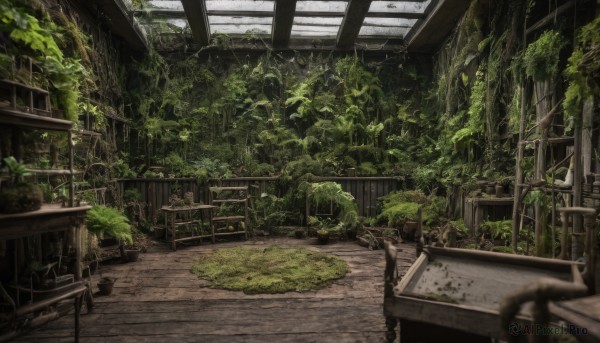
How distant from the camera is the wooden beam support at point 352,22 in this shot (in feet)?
32.8

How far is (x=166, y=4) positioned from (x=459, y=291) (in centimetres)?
1044

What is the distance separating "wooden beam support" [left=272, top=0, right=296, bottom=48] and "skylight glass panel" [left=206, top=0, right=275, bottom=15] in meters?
0.34

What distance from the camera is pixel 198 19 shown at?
10359 mm

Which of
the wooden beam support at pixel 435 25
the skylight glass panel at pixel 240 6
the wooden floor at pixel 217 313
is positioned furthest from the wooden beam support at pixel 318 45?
the wooden floor at pixel 217 313

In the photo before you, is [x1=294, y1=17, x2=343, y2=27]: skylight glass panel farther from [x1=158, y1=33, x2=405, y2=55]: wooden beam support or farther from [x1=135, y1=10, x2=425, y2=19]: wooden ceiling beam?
[x1=158, y1=33, x2=405, y2=55]: wooden beam support

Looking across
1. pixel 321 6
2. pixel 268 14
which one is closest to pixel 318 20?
pixel 321 6

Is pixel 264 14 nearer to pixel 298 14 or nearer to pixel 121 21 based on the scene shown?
pixel 298 14

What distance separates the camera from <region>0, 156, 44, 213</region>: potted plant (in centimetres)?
376

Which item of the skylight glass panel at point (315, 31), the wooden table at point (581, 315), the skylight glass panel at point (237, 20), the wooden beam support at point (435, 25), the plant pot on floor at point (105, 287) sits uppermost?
the skylight glass panel at point (237, 20)

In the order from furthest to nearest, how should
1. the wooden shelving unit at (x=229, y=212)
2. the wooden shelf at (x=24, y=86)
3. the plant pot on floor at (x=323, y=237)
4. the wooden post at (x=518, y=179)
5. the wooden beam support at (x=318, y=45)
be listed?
the wooden beam support at (x=318, y=45), the wooden shelving unit at (x=229, y=212), the plant pot on floor at (x=323, y=237), the wooden post at (x=518, y=179), the wooden shelf at (x=24, y=86)

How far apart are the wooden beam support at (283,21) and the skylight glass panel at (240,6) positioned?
1.13ft

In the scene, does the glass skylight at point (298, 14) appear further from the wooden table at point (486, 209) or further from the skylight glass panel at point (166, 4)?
the wooden table at point (486, 209)

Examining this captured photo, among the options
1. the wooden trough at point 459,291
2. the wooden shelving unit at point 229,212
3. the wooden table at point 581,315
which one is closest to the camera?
the wooden table at point 581,315

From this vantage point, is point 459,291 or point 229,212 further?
point 229,212
